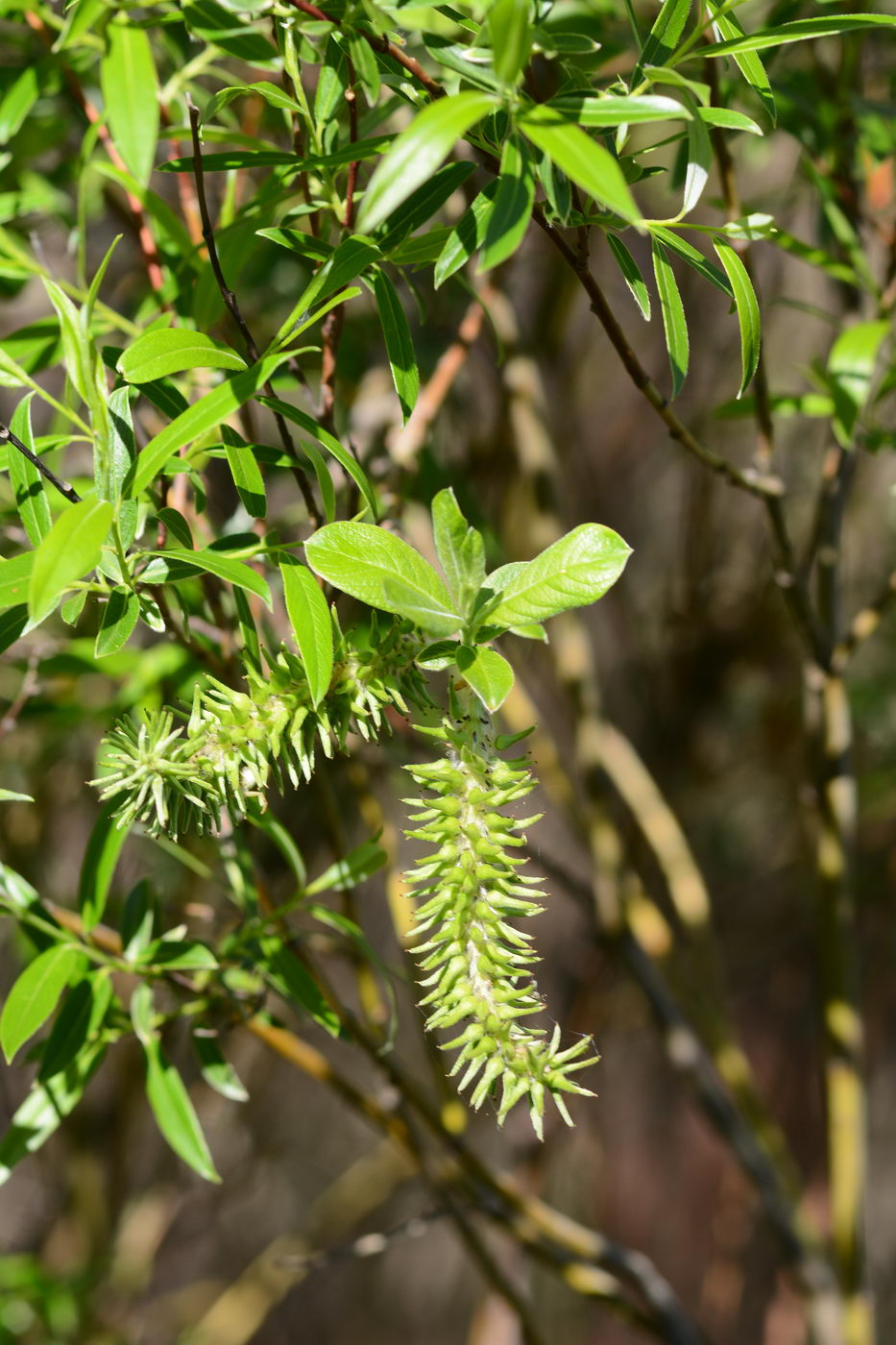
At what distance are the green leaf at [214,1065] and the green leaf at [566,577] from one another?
26 cm

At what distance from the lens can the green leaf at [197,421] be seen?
0.92ft

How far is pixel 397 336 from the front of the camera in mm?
323

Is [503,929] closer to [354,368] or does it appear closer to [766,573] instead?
[354,368]

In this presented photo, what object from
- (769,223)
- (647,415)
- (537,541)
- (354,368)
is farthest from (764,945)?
(769,223)

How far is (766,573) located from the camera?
111 centimetres

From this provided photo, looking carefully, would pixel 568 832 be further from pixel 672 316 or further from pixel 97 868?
pixel 672 316

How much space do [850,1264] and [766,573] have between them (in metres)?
0.66

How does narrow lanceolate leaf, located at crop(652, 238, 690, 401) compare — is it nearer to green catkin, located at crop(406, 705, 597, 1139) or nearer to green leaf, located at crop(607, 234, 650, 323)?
green leaf, located at crop(607, 234, 650, 323)

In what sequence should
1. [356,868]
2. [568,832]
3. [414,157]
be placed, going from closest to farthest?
[414,157]
[356,868]
[568,832]

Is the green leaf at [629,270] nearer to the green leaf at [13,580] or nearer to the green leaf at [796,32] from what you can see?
the green leaf at [796,32]

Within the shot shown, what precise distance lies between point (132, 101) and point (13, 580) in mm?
126

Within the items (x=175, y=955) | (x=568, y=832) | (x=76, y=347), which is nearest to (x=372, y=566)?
(x=76, y=347)

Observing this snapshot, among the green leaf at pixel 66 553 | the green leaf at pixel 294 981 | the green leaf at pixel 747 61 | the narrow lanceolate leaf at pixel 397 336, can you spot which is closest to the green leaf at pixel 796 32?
the green leaf at pixel 747 61

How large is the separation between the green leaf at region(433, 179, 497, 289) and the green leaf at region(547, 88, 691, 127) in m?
0.03
